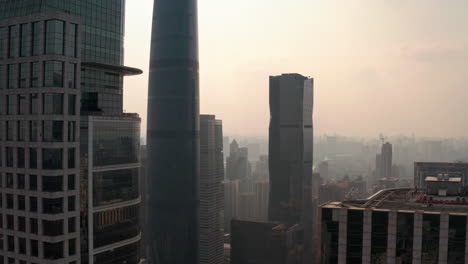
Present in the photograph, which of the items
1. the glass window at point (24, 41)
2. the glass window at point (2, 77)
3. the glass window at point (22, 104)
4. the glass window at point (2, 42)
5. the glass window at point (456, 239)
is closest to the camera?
the glass window at point (456, 239)

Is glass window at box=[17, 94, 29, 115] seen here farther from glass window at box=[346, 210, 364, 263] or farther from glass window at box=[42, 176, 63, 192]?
glass window at box=[346, 210, 364, 263]

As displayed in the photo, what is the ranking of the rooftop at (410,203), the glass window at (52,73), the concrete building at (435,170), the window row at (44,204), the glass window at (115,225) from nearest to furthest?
the rooftop at (410,203)
the window row at (44,204)
the glass window at (52,73)
the glass window at (115,225)
the concrete building at (435,170)

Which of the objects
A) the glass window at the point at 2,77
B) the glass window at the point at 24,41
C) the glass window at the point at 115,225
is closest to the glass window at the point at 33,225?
the glass window at the point at 115,225

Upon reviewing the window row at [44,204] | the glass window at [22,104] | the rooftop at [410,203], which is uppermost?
the glass window at [22,104]

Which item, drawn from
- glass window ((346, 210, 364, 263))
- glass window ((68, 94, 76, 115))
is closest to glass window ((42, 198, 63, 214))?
glass window ((68, 94, 76, 115))

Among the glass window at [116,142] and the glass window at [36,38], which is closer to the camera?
the glass window at [36,38]

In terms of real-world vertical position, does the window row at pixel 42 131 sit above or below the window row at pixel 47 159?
above

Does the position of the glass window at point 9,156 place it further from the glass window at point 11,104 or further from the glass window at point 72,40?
the glass window at point 72,40

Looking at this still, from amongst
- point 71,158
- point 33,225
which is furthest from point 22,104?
point 33,225
